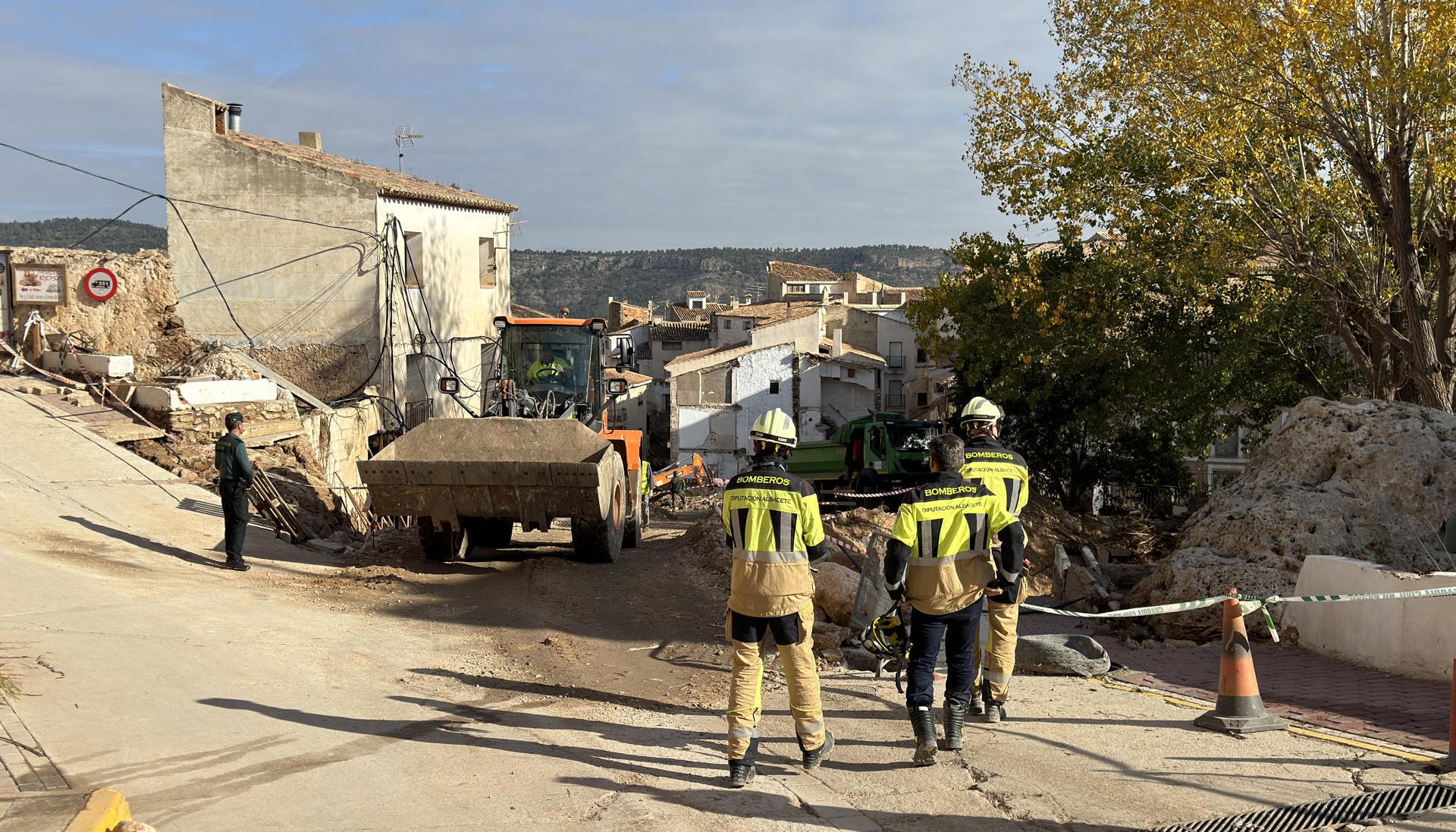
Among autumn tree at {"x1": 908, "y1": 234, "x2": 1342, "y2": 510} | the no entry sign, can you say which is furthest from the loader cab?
autumn tree at {"x1": 908, "y1": 234, "x2": 1342, "y2": 510}

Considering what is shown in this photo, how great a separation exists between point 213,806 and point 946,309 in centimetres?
1821

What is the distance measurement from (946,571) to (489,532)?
9.37m

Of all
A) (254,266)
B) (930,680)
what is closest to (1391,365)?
(930,680)

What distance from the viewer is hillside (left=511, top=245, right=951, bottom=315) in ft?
361

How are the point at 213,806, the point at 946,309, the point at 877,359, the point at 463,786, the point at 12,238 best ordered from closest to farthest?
the point at 213,806 < the point at 463,786 < the point at 946,309 < the point at 877,359 < the point at 12,238

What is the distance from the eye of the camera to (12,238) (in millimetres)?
56094

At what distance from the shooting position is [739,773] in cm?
563

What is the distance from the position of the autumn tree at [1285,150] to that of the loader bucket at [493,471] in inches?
356

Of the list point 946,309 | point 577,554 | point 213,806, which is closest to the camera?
point 213,806

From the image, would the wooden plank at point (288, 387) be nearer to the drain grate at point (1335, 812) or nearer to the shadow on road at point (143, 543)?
the shadow on road at point (143, 543)

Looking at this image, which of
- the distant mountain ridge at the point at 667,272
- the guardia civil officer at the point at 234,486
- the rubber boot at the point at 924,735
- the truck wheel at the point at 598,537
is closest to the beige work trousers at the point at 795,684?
the rubber boot at the point at 924,735

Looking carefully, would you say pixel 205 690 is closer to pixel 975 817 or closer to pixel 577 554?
pixel 975 817

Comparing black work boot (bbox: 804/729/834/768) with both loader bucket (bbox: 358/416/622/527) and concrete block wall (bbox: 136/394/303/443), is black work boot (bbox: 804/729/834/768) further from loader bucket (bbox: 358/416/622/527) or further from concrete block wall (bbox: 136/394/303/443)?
concrete block wall (bbox: 136/394/303/443)

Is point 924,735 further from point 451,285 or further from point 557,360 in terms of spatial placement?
point 451,285
